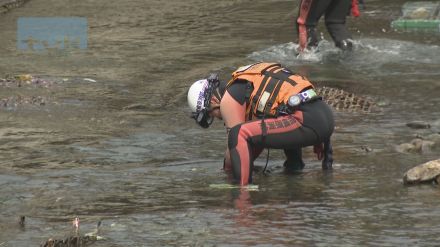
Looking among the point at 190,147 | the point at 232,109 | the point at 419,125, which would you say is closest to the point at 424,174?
the point at 232,109

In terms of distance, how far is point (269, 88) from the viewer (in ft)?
22.8

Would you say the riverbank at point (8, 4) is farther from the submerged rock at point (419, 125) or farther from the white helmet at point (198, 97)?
the white helmet at point (198, 97)

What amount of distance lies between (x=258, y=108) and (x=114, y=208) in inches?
50.4

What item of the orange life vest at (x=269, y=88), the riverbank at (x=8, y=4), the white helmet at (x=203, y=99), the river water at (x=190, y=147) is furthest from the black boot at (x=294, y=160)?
the riverbank at (x=8, y=4)

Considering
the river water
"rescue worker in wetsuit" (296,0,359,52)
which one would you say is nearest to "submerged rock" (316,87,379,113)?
the river water

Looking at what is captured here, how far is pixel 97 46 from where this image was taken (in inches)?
632

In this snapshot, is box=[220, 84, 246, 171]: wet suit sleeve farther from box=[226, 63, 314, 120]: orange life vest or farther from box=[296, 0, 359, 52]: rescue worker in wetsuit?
box=[296, 0, 359, 52]: rescue worker in wetsuit

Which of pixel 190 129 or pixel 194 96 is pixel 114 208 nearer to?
pixel 194 96

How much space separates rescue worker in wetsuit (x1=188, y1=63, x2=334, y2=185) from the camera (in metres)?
6.93

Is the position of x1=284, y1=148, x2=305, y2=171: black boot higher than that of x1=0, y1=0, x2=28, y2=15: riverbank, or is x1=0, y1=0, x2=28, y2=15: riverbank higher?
x1=284, y1=148, x2=305, y2=171: black boot

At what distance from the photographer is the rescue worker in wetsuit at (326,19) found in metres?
13.3

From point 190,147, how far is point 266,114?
6.81 feet

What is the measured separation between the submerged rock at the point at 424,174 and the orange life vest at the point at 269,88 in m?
0.94

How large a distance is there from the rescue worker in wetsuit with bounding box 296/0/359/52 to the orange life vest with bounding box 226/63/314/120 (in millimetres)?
6380
